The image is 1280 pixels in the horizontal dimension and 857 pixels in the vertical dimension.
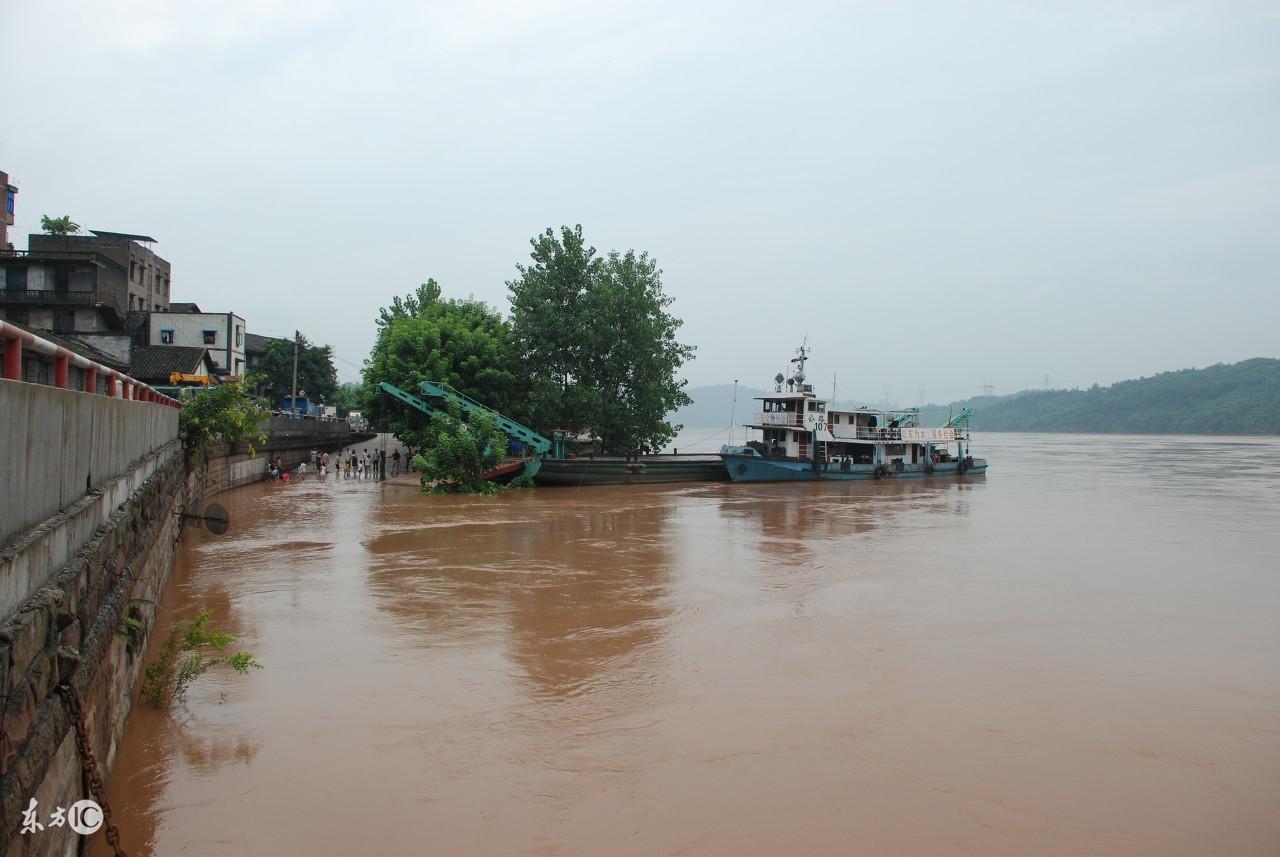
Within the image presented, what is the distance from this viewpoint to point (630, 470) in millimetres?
37031

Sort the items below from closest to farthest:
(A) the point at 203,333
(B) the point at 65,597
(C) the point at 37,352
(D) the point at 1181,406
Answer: (B) the point at 65,597 → (C) the point at 37,352 → (A) the point at 203,333 → (D) the point at 1181,406

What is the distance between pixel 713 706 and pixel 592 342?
27634 mm

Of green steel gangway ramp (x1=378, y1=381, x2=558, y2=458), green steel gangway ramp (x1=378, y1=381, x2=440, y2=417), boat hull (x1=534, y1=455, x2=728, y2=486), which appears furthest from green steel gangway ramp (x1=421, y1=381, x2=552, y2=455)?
boat hull (x1=534, y1=455, x2=728, y2=486)

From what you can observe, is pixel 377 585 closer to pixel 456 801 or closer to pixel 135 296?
pixel 456 801

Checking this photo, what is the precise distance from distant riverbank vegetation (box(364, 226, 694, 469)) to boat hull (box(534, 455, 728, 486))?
1.55 m

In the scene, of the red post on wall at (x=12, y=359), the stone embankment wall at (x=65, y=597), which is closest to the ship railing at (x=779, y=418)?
the stone embankment wall at (x=65, y=597)

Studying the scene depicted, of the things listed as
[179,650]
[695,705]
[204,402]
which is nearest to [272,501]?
[204,402]

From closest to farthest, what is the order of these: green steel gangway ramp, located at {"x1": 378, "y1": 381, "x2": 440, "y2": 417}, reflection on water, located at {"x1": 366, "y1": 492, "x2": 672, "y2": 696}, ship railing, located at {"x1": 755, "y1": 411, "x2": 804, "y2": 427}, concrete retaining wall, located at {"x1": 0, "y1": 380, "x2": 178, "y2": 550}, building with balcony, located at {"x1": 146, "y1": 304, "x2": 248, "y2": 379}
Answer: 1. concrete retaining wall, located at {"x1": 0, "y1": 380, "x2": 178, "y2": 550}
2. reflection on water, located at {"x1": 366, "y1": 492, "x2": 672, "y2": 696}
3. green steel gangway ramp, located at {"x1": 378, "y1": 381, "x2": 440, "y2": 417}
4. ship railing, located at {"x1": 755, "y1": 411, "x2": 804, "y2": 427}
5. building with balcony, located at {"x1": 146, "y1": 304, "x2": 248, "y2": 379}

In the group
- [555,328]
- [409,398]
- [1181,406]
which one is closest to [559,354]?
[555,328]

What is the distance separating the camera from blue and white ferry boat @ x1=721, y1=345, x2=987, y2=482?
38.5 m

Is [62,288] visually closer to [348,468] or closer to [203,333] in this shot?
[203,333]

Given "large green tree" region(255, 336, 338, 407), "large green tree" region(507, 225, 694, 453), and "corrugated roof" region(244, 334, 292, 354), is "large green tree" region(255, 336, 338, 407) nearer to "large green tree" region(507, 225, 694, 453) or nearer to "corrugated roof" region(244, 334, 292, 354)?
"corrugated roof" region(244, 334, 292, 354)

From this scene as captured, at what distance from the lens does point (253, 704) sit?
8930 millimetres

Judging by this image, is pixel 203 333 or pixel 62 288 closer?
pixel 62 288
